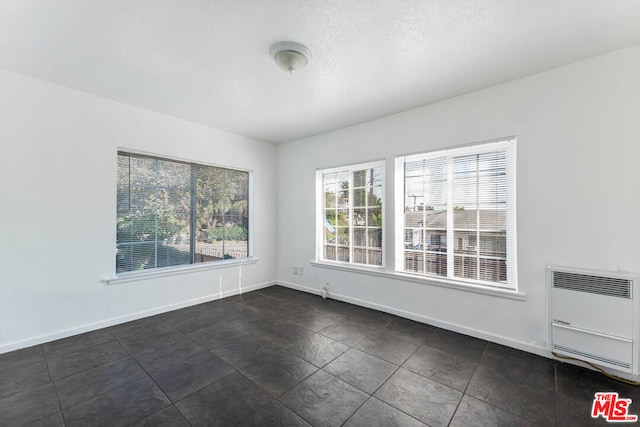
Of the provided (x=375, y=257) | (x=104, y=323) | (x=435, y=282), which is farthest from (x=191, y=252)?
(x=435, y=282)

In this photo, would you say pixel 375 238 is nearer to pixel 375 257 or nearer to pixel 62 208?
pixel 375 257

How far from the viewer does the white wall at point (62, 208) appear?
2.58m

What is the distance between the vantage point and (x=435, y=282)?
3.14 metres

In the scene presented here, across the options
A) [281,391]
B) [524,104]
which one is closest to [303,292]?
[281,391]

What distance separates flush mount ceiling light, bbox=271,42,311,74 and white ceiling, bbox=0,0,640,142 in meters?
0.06

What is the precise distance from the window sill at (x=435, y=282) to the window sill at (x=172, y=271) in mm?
1460

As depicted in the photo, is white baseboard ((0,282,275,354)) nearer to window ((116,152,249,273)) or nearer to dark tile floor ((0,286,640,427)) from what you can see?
dark tile floor ((0,286,640,427))

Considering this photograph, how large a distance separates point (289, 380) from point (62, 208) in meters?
2.97

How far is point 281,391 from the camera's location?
199 centimetres

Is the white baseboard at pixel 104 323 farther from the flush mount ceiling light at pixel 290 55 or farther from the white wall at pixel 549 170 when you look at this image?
the flush mount ceiling light at pixel 290 55

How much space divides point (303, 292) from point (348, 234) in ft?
4.37

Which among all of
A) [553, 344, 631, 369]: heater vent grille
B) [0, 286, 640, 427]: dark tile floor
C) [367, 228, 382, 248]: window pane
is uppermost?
[367, 228, 382, 248]: window pane

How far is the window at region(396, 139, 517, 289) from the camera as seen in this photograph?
110 inches

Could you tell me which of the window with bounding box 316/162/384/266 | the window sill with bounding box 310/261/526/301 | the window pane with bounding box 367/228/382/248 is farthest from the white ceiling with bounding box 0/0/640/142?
the window sill with bounding box 310/261/526/301
